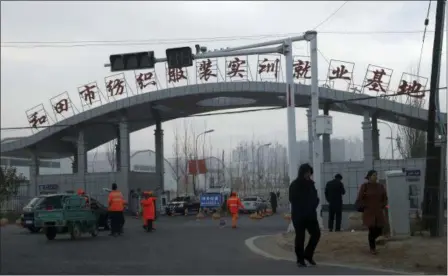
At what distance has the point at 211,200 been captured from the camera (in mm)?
38406

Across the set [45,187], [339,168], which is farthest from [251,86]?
[45,187]

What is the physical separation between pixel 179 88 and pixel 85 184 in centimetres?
1033

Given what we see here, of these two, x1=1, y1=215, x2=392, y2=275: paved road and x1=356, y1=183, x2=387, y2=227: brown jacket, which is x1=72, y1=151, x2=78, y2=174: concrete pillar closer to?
x1=1, y1=215, x2=392, y2=275: paved road

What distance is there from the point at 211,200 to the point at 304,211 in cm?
2819

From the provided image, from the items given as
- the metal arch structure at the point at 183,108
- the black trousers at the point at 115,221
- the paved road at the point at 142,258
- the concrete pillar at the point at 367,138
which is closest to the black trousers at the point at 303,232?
the paved road at the point at 142,258

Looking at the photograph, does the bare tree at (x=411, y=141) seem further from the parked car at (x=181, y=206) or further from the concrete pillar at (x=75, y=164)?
the concrete pillar at (x=75, y=164)

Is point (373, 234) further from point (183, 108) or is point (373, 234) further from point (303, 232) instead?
point (183, 108)

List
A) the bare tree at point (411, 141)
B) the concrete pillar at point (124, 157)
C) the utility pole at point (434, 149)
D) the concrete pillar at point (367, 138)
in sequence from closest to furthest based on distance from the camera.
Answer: the utility pole at point (434, 149), the concrete pillar at point (367, 138), the concrete pillar at point (124, 157), the bare tree at point (411, 141)

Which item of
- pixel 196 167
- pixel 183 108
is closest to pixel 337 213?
pixel 183 108

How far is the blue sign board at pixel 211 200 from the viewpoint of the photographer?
125ft

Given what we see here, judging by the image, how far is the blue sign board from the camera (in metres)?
38.2

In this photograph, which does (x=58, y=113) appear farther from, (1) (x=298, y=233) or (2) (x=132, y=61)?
(1) (x=298, y=233)

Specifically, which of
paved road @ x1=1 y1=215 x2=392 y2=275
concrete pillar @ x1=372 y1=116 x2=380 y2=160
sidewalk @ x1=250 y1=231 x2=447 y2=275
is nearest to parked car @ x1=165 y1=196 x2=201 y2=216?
concrete pillar @ x1=372 y1=116 x2=380 y2=160

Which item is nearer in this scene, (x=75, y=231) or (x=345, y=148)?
(x=75, y=231)
